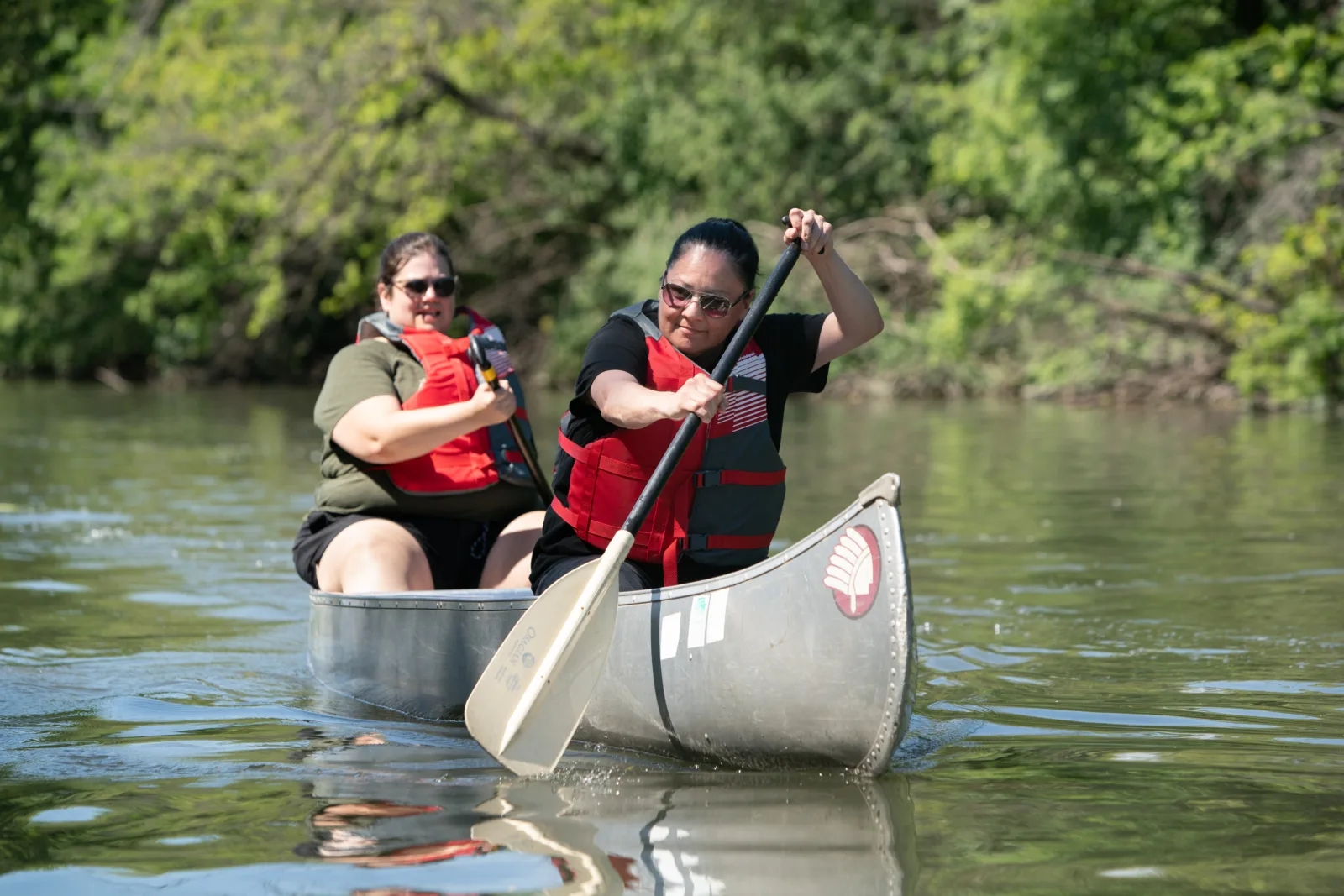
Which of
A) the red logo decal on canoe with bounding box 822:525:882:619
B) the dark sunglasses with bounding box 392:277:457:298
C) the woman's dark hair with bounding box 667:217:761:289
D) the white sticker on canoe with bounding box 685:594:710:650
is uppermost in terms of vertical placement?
the woman's dark hair with bounding box 667:217:761:289

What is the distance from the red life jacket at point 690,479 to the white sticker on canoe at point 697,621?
0.89 ft

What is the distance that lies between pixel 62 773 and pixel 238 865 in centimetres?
87

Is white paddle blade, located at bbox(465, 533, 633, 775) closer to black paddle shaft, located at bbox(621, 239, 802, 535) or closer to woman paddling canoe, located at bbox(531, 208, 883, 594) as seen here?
black paddle shaft, located at bbox(621, 239, 802, 535)

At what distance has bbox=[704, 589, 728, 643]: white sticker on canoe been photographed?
332cm

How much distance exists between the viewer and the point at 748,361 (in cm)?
364

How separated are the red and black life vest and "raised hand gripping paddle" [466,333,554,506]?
0.02 metres

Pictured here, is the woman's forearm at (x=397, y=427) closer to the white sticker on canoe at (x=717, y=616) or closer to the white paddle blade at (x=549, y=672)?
the white paddle blade at (x=549, y=672)

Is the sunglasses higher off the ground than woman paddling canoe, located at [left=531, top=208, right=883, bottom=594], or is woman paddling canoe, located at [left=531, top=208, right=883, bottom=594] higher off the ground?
the sunglasses

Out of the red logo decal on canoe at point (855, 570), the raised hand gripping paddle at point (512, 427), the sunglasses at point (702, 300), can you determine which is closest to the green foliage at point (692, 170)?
the raised hand gripping paddle at point (512, 427)

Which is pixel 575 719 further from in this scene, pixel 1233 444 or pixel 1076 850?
pixel 1233 444

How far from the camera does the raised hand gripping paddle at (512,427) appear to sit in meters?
4.18

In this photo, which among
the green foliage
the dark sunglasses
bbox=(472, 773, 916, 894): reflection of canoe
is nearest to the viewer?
bbox=(472, 773, 916, 894): reflection of canoe

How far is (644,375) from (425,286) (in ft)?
3.93

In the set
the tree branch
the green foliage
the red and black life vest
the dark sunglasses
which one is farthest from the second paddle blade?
the tree branch
